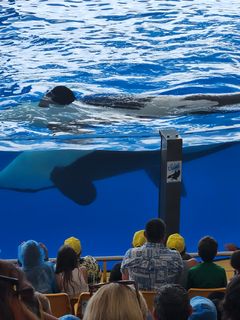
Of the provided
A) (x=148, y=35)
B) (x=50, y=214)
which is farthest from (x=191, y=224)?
(x=148, y=35)

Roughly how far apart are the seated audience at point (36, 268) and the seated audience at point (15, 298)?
63.9 inches

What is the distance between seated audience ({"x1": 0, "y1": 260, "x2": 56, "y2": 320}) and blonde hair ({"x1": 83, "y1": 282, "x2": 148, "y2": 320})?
0.22m

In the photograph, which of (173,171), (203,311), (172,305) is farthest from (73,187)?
(172,305)

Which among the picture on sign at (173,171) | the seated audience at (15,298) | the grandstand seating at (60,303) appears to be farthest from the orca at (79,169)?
the seated audience at (15,298)

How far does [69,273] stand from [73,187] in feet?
10.4

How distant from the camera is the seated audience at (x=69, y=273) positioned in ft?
15.4

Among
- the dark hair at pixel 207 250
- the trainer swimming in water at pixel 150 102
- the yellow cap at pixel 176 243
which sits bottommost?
the dark hair at pixel 207 250

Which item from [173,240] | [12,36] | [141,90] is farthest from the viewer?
[12,36]

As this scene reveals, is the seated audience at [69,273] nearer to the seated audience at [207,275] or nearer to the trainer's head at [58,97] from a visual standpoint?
the seated audience at [207,275]

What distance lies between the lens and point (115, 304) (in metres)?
2.84

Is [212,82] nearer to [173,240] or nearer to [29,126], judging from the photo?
[29,126]

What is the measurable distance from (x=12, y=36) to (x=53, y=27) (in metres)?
0.99

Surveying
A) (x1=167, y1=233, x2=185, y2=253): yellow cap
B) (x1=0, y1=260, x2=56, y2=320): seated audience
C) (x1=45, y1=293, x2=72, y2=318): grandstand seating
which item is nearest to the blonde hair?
(x1=0, y1=260, x2=56, y2=320): seated audience

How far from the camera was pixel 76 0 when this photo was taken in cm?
1753
